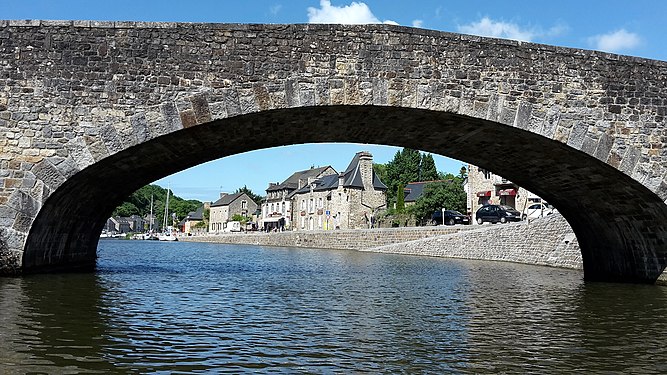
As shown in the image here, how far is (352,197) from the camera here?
5669cm

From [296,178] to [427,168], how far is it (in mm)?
16813

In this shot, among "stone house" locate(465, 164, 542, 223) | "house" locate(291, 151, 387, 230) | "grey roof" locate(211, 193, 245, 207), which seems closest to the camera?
"stone house" locate(465, 164, 542, 223)

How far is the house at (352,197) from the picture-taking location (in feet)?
186

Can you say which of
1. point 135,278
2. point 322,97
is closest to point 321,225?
point 135,278

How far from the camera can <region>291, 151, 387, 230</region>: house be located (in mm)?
56688

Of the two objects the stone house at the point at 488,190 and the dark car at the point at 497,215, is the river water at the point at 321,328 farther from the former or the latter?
the stone house at the point at 488,190

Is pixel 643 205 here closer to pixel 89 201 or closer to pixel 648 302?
pixel 648 302

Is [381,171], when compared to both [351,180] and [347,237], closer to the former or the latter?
[351,180]

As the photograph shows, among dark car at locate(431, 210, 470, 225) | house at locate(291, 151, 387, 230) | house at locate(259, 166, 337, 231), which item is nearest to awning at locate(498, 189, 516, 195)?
dark car at locate(431, 210, 470, 225)

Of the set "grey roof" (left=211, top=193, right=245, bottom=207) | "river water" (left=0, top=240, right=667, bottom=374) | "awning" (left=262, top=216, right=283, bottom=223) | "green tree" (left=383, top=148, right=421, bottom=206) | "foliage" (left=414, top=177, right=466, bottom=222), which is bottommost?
"river water" (left=0, top=240, right=667, bottom=374)

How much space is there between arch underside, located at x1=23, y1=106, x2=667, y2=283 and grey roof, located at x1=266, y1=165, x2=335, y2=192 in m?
53.1

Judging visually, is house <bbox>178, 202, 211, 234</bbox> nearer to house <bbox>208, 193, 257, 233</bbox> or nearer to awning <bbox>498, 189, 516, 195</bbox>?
house <bbox>208, 193, 257, 233</bbox>

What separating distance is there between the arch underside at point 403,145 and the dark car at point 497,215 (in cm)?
1837

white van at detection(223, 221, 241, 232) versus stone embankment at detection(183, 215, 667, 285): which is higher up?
white van at detection(223, 221, 241, 232)
